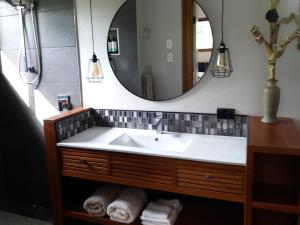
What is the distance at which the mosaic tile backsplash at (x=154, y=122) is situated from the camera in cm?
202

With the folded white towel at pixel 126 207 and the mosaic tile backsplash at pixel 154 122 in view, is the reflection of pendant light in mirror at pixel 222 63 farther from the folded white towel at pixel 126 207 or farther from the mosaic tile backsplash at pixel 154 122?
the folded white towel at pixel 126 207

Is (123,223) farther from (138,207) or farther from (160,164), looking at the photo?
(160,164)

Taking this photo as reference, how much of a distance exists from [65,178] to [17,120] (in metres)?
0.95

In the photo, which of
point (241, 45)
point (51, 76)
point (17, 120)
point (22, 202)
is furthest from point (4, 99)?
point (241, 45)

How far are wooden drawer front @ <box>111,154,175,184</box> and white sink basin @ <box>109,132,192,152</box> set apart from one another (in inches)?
8.2

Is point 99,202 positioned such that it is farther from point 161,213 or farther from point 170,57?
point 170,57

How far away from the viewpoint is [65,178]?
2162 millimetres

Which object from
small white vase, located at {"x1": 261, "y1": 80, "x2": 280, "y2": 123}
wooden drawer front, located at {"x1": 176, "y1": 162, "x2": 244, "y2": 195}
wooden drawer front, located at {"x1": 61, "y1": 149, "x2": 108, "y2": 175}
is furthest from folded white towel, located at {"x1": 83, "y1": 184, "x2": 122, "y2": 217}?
small white vase, located at {"x1": 261, "y1": 80, "x2": 280, "y2": 123}

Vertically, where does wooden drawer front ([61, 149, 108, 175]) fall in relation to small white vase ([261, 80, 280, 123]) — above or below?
below

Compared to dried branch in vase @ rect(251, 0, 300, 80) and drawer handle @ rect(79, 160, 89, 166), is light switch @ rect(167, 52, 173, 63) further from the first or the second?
drawer handle @ rect(79, 160, 89, 166)

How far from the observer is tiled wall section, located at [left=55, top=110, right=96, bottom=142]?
2.06 m

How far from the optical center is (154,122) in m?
2.23

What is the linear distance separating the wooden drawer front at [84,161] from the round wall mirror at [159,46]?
0.61m

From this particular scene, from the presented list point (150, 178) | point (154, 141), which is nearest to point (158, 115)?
point (154, 141)
